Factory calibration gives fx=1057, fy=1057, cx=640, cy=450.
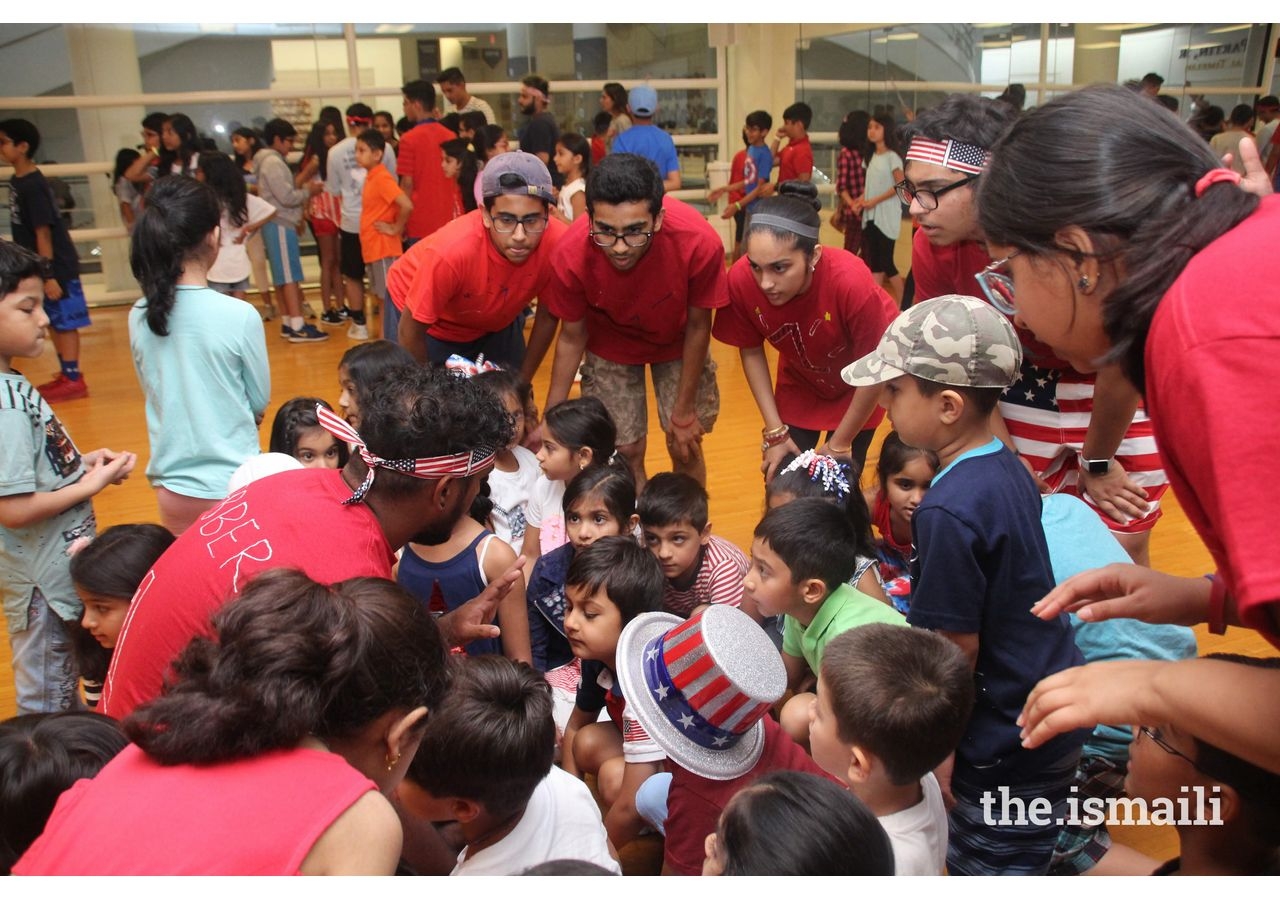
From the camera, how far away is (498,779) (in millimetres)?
1827

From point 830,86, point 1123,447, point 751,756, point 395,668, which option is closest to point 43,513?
point 395,668

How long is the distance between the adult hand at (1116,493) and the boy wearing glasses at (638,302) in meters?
1.55

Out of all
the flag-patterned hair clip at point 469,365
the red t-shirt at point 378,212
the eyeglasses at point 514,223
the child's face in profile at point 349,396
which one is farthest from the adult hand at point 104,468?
the red t-shirt at point 378,212

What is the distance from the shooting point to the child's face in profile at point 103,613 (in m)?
2.44

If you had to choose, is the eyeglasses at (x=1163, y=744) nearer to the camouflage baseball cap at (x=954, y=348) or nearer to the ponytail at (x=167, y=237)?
the camouflage baseball cap at (x=954, y=348)

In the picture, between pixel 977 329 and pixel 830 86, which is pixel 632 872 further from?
pixel 830 86

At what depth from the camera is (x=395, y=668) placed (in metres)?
1.34

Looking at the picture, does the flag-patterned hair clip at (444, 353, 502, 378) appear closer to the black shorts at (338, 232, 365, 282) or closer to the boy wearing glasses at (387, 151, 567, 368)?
the boy wearing glasses at (387, 151, 567, 368)

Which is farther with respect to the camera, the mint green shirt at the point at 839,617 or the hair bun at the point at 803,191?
the hair bun at the point at 803,191

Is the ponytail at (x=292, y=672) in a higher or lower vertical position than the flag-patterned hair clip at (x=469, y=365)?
higher

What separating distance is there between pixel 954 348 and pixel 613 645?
1.04 meters

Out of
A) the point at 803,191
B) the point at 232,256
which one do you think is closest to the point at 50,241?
the point at 232,256

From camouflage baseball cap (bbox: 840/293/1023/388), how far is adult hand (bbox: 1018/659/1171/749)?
0.87m

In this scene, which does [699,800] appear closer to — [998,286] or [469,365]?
[998,286]
